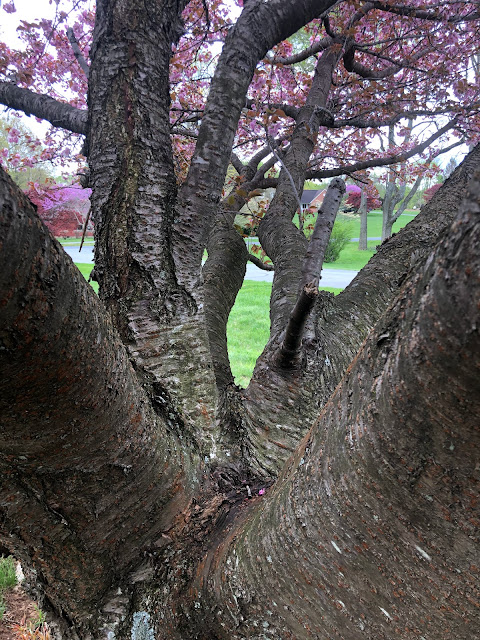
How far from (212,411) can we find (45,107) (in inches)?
64.6

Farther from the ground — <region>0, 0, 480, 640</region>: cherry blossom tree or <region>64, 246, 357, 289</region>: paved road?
<region>0, 0, 480, 640</region>: cherry blossom tree

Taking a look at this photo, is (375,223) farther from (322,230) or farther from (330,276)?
(322,230)

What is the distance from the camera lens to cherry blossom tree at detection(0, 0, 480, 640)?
0.49 m

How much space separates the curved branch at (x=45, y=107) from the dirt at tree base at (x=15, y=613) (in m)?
2.45

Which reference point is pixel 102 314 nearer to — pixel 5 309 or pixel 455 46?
pixel 5 309

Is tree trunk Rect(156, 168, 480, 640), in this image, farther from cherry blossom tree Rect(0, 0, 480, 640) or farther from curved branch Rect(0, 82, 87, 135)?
Answer: curved branch Rect(0, 82, 87, 135)

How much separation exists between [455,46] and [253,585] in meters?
4.71

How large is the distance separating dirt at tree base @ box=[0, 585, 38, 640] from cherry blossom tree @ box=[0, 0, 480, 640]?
1811mm

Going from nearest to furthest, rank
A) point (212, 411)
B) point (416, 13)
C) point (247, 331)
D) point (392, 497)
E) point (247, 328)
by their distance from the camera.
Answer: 1. point (392, 497)
2. point (212, 411)
3. point (416, 13)
4. point (247, 331)
5. point (247, 328)

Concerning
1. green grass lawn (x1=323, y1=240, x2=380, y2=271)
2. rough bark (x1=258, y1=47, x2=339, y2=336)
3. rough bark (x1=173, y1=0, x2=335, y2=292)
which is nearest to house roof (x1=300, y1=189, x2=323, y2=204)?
rough bark (x1=258, y1=47, x2=339, y2=336)

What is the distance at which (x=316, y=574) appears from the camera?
0.67 m

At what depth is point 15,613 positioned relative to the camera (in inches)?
94.9

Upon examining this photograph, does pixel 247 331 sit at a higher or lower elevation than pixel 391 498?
lower

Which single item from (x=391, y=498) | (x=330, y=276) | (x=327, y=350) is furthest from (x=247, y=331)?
(x=391, y=498)
